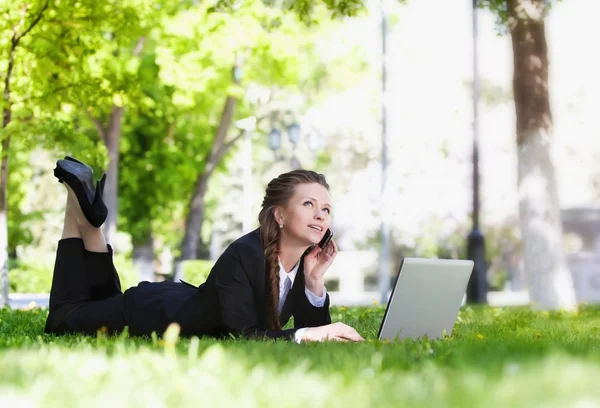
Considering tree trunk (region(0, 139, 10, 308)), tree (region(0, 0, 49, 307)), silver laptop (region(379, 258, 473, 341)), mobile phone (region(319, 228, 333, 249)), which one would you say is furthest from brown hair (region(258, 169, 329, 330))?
tree trunk (region(0, 139, 10, 308))

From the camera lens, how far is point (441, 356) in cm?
511

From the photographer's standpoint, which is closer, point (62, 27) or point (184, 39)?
point (62, 27)

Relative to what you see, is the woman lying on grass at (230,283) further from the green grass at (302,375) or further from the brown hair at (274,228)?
the green grass at (302,375)

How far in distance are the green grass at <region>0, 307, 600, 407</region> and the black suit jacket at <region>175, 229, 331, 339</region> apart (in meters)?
0.50

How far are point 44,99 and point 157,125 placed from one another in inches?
571

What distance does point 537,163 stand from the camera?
14.9 metres

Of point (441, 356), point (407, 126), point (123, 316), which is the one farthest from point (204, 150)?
point (441, 356)

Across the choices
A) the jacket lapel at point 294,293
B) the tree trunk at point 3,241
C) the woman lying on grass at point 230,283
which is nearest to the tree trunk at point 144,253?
the tree trunk at point 3,241

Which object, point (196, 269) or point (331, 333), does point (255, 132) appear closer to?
point (196, 269)

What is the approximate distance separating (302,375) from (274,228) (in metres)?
2.84

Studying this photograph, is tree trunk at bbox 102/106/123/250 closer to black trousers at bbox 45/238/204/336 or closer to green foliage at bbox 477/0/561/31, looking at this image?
green foliage at bbox 477/0/561/31

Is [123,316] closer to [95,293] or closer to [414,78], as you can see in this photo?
[95,293]

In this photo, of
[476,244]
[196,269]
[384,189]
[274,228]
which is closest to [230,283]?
[274,228]

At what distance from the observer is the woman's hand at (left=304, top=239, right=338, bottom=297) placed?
23.4 ft
